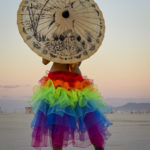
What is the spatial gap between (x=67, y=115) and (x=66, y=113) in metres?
0.03

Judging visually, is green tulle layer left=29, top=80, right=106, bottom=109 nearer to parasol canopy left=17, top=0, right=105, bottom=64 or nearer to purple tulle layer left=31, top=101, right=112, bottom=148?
purple tulle layer left=31, top=101, right=112, bottom=148

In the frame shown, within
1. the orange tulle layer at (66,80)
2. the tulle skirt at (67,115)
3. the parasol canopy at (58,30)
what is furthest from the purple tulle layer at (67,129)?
the parasol canopy at (58,30)

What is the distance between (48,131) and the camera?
3951 mm

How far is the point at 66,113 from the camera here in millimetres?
3885

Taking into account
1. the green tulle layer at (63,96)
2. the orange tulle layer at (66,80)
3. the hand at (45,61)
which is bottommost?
the green tulle layer at (63,96)

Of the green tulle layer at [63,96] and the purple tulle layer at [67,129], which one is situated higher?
the green tulle layer at [63,96]

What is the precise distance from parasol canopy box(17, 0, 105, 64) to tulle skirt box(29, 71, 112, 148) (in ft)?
0.98

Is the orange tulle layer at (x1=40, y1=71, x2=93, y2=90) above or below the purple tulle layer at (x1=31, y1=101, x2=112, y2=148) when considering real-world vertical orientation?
above

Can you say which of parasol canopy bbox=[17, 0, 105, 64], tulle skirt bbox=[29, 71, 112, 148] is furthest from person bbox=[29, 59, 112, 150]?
parasol canopy bbox=[17, 0, 105, 64]

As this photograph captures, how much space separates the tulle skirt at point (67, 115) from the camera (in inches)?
153

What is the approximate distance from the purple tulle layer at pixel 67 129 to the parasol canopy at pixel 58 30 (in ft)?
2.12

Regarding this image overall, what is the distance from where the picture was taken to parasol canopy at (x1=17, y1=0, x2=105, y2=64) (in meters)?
3.88

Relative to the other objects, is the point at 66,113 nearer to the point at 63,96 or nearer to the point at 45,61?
the point at 63,96

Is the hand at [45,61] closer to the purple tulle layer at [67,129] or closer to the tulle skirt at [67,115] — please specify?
the tulle skirt at [67,115]
